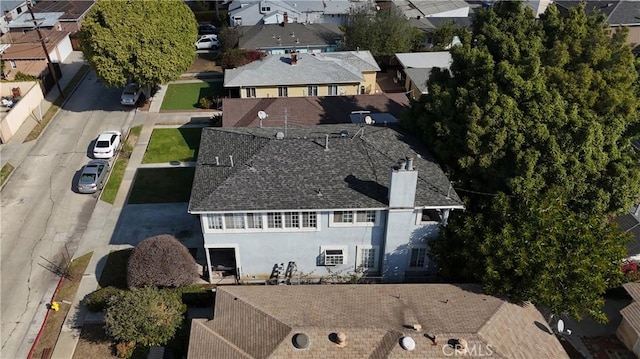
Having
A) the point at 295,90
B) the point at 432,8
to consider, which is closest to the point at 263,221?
the point at 295,90

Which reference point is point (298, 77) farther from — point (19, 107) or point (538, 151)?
point (538, 151)

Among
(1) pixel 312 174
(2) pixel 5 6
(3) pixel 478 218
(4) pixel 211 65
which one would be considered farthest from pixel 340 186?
(2) pixel 5 6

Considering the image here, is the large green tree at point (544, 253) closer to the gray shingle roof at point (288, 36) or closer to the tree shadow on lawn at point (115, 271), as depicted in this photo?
the tree shadow on lawn at point (115, 271)

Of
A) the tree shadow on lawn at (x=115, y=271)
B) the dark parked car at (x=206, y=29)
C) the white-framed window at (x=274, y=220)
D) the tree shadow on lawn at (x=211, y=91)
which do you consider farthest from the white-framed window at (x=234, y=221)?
the dark parked car at (x=206, y=29)

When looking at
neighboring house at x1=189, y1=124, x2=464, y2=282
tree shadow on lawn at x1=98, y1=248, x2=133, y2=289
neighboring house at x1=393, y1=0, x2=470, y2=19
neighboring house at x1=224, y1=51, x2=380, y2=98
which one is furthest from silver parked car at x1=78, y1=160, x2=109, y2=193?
neighboring house at x1=393, y1=0, x2=470, y2=19

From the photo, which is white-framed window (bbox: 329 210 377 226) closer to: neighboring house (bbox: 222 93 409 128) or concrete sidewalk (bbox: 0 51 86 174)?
neighboring house (bbox: 222 93 409 128)

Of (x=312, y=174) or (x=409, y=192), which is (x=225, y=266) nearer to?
(x=312, y=174)
